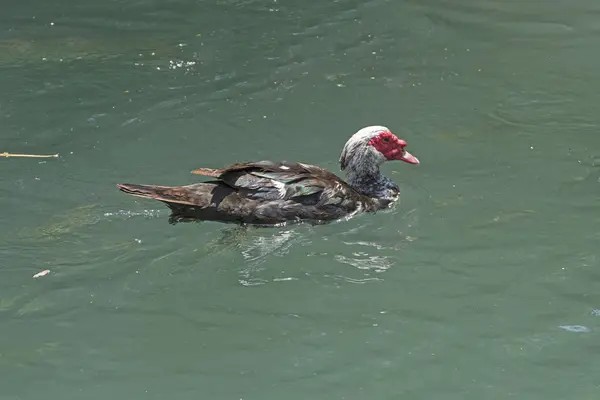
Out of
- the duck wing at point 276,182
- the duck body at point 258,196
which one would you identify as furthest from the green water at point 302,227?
the duck wing at point 276,182

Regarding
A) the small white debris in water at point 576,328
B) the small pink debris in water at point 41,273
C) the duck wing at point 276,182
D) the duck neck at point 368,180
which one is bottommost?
the small pink debris in water at point 41,273

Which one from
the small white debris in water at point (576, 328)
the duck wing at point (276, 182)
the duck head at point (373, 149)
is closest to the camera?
the small white debris in water at point (576, 328)

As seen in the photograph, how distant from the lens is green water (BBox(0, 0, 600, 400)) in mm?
6551

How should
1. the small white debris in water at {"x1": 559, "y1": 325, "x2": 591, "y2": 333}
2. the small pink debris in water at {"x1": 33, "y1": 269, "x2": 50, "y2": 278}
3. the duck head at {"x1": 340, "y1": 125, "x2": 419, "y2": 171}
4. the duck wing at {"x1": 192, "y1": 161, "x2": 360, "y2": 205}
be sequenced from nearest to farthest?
the small white debris in water at {"x1": 559, "y1": 325, "x2": 591, "y2": 333}
the small pink debris in water at {"x1": 33, "y1": 269, "x2": 50, "y2": 278}
the duck wing at {"x1": 192, "y1": 161, "x2": 360, "y2": 205}
the duck head at {"x1": 340, "y1": 125, "x2": 419, "y2": 171}

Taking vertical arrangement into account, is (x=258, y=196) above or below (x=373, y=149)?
below

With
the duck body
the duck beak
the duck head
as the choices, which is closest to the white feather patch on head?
the duck head

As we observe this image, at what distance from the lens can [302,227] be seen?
8.72 meters

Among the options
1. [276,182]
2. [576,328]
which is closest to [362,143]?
[276,182]

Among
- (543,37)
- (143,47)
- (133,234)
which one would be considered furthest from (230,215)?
(543,37)

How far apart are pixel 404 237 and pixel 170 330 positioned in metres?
2.34

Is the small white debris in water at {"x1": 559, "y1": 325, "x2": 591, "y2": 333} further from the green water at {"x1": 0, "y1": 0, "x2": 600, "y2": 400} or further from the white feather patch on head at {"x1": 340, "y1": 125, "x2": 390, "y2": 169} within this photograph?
the white feather patch on head at {"x1": 340, "y1": 125, "x2": 390, "y2": 169}

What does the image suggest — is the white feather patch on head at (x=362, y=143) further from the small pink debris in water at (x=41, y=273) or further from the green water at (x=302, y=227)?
the small pink debris in water at (x=41, y=273)

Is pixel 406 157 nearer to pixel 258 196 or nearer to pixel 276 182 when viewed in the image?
pixel 276 182

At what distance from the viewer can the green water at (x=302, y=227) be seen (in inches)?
258
